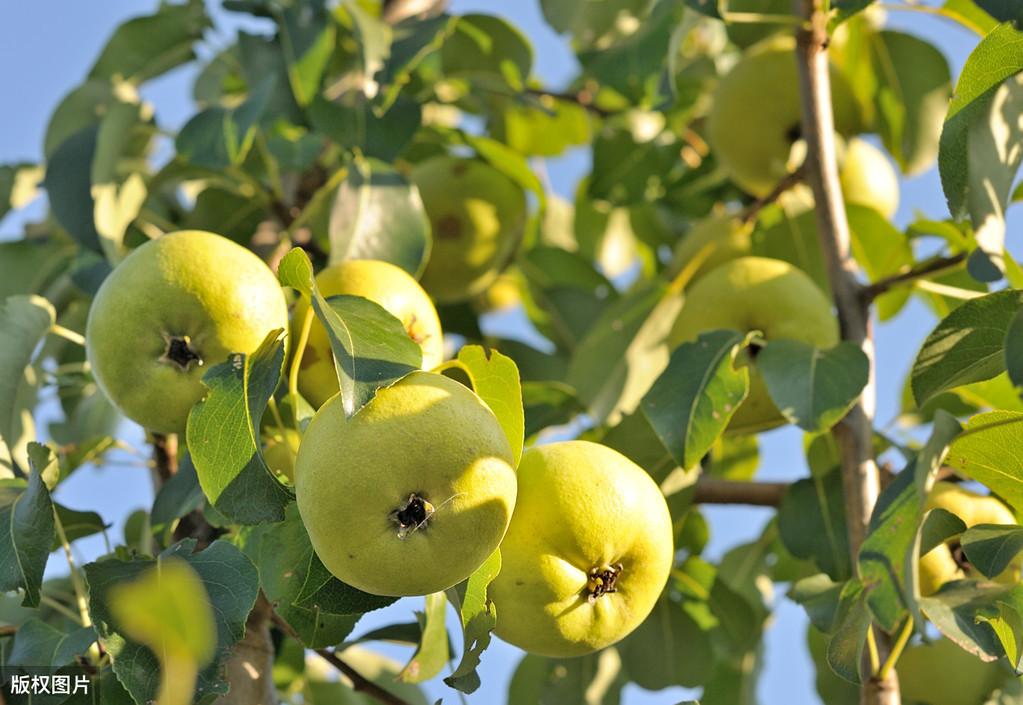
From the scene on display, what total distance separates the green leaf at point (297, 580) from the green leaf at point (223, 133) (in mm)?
805

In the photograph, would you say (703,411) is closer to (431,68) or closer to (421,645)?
(421,645)

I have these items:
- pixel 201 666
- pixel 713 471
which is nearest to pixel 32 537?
pixel 201 666

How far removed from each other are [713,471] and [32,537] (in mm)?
1506

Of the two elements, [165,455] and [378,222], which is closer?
[165,455]

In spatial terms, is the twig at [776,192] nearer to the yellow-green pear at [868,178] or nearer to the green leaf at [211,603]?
the yellow-green pear at [868,178]

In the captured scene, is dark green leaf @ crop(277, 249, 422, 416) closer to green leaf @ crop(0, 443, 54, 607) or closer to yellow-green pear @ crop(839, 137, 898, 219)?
green leaf @ crop(0, 443, 54, 607)

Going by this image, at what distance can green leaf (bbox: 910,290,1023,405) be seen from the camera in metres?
1.39

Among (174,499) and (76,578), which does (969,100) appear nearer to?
(174,499)

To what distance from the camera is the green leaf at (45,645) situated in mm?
1406

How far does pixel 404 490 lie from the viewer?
43.4 inches

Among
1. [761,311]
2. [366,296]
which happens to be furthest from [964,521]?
[366,296]

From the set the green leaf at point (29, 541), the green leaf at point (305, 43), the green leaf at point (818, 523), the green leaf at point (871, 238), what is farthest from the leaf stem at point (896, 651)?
the green leaf at point (305, 43)

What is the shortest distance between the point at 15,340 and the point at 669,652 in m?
1.19

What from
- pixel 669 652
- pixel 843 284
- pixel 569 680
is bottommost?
pixel 569 680
